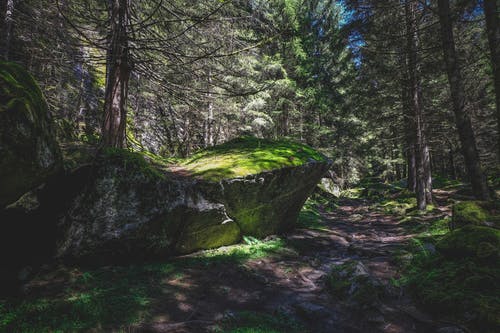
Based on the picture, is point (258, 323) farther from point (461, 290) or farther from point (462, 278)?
point (462, 278)

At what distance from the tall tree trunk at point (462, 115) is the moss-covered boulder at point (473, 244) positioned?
3.52 metres

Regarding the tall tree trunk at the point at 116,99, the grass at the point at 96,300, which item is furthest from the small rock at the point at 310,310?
the tall tree trunk at the point at 116,99

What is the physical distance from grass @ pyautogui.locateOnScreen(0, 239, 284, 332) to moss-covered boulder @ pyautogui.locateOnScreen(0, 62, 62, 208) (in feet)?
4.47

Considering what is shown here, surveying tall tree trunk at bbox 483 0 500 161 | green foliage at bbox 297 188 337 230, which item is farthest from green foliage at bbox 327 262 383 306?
tall tree trunk at bbox 483 0 500 161

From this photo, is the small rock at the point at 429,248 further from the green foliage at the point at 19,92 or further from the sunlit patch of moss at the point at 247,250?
the green foliage at the point at 19,92

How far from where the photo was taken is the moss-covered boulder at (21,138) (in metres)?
2.99

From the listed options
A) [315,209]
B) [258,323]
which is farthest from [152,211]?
[315,209]

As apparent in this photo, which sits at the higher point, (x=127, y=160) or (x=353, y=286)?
(x=127, y=160)

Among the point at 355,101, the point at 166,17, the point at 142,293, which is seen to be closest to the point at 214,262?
the point at 142,293

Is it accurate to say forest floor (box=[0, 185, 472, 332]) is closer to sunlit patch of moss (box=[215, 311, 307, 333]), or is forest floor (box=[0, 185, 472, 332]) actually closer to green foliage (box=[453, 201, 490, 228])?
sunlit patch of moss (box=[215, 311, 307, 333])

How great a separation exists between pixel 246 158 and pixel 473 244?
5.27 m

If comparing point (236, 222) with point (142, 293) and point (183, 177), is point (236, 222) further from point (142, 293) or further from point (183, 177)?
point (142, 293)

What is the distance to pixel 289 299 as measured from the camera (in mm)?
4285

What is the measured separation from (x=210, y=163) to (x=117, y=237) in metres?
3.29
